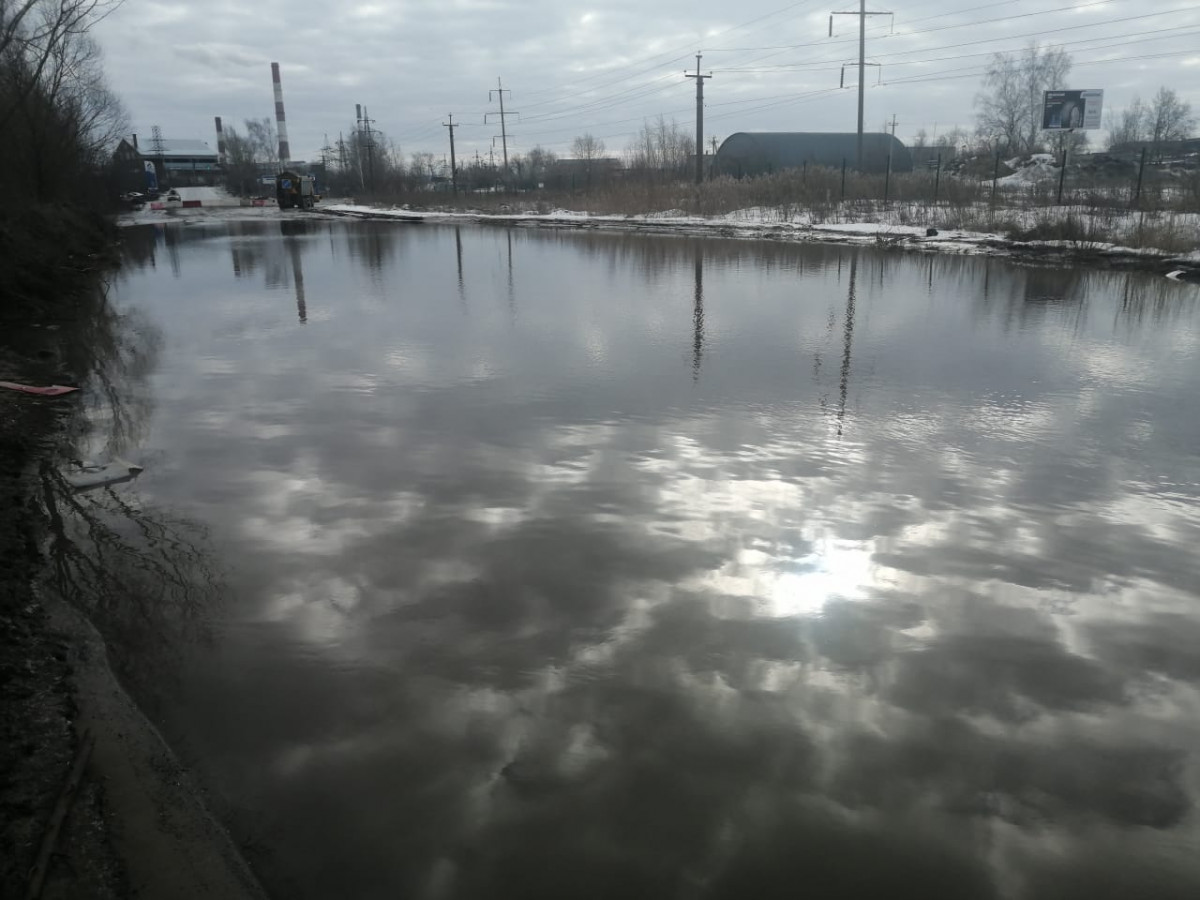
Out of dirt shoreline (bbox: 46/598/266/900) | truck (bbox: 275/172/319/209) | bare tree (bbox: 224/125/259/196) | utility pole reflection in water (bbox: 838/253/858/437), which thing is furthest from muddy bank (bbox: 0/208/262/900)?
bare tree (bbox: 224/125/259/196)

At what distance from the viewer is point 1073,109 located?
56.8 m

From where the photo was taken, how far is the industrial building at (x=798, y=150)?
74062 millimetres

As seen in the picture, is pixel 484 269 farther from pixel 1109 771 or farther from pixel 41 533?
pixel 1109 771

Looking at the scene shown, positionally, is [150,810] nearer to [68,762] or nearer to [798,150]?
[68,762]

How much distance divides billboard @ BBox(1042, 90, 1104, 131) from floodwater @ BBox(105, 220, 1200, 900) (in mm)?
55259

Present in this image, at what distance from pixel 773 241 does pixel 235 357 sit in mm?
22160

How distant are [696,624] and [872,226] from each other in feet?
101

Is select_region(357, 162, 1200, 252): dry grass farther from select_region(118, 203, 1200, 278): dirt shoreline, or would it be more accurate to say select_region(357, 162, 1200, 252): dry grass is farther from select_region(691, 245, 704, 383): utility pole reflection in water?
select_region(691, 245, 704, 383): utility pole reflection in water

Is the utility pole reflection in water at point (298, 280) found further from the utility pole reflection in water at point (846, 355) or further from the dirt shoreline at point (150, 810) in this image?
the dirt shoreline at point (150, 810)

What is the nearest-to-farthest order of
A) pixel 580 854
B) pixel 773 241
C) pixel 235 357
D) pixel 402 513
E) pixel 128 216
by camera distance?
pixel 580 854 < pixel 402 513 < pixel 235 357 < pixel 773 241 < pixel 128 216

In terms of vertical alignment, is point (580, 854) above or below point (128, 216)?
below

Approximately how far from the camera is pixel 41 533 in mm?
5891

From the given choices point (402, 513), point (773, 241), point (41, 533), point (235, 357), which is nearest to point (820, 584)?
point (402, 513)

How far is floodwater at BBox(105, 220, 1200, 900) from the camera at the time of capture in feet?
11.0
